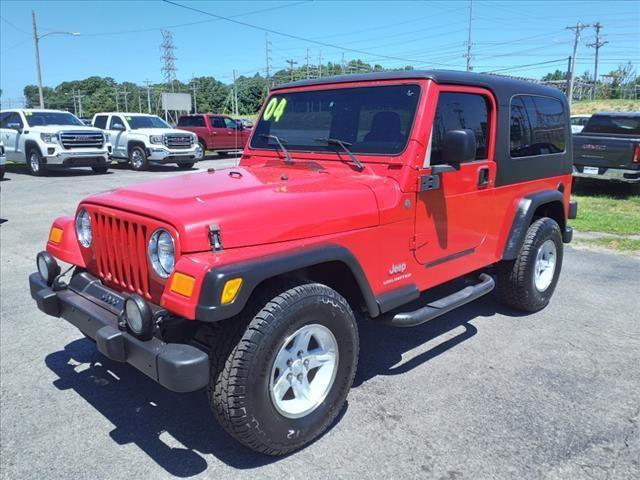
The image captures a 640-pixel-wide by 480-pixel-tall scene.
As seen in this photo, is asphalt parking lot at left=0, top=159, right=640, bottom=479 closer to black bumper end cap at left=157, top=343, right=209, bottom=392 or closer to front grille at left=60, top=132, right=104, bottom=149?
black bumper end cap at left=157, top=343, right=209, bottom=392

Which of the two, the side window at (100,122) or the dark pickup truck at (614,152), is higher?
the side window at (100,122)

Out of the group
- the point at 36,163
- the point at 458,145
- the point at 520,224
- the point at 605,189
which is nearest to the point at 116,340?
the point at 458,145

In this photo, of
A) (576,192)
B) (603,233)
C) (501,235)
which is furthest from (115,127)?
(501,235)

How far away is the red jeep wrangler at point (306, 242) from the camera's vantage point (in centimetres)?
254

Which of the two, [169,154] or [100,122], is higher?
[100,122]

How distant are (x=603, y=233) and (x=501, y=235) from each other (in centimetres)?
496

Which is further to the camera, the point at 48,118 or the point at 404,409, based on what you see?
the point at 48,118

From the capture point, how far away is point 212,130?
73.2 feet

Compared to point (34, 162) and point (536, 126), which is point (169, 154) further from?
point (536, 126)

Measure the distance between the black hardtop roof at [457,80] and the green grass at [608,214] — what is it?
4665 mm

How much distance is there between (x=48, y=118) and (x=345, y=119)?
15.7m

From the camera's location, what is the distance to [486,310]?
506 cm

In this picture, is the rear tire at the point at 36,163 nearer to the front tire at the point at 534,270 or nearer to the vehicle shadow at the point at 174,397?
the vehicle shadow at the point at 174,397

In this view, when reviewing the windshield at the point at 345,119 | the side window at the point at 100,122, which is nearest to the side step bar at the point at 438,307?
the windshield at the point at 345,119
